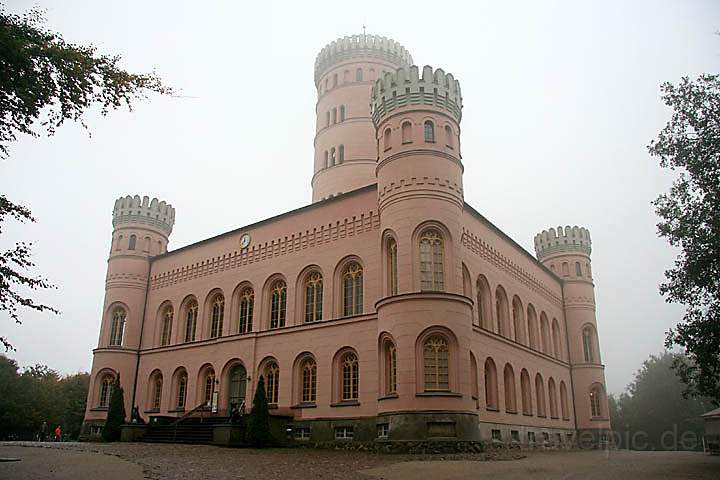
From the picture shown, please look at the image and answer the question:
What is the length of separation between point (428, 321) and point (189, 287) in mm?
17573

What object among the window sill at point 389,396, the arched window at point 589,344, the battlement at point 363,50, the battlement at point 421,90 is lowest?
the window sill at point 389,396

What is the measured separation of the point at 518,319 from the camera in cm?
3409

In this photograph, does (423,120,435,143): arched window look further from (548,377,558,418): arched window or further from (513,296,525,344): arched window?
(548,377,558,418): arched window

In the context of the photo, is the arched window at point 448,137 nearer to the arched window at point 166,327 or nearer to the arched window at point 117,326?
the arched window at point 166,327

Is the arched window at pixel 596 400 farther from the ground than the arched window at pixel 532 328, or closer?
closer

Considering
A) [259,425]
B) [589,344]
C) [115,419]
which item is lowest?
[259,425]

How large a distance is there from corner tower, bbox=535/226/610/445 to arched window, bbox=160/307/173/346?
84.6 ft

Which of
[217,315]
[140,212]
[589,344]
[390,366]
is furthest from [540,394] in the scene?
[140,212]

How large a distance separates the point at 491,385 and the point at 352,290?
816cm

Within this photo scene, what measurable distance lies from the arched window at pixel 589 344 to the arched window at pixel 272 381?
72.8 ft

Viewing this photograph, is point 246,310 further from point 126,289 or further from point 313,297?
point 126,289

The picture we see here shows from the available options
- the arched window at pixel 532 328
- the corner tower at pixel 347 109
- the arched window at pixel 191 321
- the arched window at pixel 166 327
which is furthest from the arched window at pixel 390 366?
the arched window at pixel 166 327

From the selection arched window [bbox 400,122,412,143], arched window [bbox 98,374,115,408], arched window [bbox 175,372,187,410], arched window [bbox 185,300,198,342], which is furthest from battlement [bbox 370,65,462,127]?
arched window [bbox 98,374,115,408]

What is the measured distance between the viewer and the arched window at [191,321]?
113 feet
